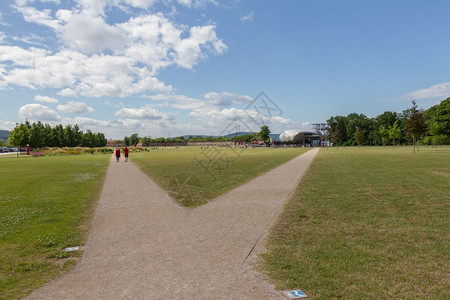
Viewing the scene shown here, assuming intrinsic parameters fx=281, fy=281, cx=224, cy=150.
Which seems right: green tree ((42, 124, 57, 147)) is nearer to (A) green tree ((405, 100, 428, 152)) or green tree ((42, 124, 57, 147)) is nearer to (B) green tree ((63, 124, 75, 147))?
(B) green tree ((63, 124, 75, 147))

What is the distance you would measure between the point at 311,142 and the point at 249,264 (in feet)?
413

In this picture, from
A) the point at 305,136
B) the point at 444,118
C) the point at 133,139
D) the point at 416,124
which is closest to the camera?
the point at 416,124

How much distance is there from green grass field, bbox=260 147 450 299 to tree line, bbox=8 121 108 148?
7238 cm

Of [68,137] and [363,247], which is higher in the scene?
[68,137]

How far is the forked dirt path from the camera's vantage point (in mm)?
3768

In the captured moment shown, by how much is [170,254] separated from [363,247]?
11.7 ft

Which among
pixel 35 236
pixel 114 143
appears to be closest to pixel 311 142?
pixel 114 143

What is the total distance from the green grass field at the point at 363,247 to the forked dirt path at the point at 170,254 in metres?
0.52

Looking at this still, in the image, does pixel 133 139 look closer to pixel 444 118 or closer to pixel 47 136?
pixel 47 136

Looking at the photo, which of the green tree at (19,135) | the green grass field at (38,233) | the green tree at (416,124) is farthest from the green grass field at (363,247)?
the green tree at (19,135)

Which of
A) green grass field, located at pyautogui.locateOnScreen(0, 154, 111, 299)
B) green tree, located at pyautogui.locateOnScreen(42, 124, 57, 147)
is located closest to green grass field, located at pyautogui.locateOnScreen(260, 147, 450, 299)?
green grass field, located at pyautogui.locateOnScreen(0, 154, 111, 299)

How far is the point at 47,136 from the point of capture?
76875mm

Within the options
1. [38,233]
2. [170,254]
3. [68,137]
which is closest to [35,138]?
[68,137]

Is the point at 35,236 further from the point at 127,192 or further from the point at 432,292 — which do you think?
the point at 432,292
